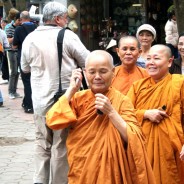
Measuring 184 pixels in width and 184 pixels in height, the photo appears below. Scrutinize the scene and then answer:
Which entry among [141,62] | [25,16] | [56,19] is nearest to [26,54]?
[56,19]

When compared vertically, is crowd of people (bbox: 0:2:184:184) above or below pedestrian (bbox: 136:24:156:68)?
below

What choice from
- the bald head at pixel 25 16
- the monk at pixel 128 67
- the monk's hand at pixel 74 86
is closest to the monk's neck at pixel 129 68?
the monk at pixel 128 67

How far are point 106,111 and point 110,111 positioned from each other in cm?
3

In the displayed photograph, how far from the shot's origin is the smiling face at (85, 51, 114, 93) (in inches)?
156

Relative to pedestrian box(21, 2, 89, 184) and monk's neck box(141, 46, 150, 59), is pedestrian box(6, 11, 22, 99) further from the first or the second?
pedestrian box(21, 2, 89, 184)

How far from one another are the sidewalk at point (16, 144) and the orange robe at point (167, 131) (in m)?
2.07

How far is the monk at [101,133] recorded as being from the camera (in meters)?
3.81

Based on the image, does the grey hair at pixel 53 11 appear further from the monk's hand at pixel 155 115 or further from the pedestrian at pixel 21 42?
the pedestrian at pixel 21 42

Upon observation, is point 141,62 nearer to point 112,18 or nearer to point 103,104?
point 103,104

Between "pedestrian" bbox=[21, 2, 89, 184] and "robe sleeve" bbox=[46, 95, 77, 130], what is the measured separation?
139 cm

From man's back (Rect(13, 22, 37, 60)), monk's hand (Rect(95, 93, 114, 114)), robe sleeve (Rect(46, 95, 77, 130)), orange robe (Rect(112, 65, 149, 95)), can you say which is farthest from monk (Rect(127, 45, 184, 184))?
man's back (Rect(13, 22, 37, 60))

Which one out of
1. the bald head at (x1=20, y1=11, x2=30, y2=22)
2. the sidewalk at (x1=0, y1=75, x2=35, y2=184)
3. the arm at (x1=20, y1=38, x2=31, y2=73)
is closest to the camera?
the arm at (x1=20, y1=38, x2=31, y2=73)

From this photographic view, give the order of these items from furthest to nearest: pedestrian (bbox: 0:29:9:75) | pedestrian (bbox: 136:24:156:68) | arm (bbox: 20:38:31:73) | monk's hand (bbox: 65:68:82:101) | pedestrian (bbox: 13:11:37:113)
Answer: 1. pedestrian (bbox: 0:29:9:75)
2. pedestrian (bbox: 13:11:37:113)
3. pedestrian (bbox: 136:24:156:68)
4. arm (bbox: 20:38:31:73)
5. monk's hand (bbox: 65:68:82:101)

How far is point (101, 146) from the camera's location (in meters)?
3.88
